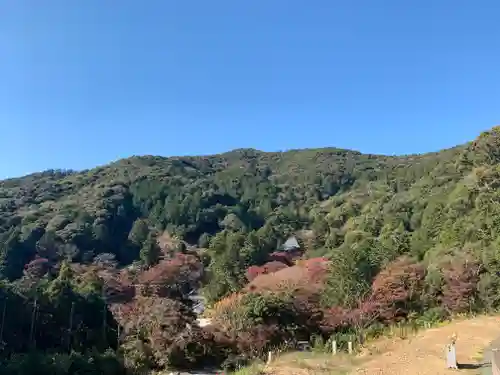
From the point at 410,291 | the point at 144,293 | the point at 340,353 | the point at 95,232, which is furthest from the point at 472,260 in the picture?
the point at 95,232

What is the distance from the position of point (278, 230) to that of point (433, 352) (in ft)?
155

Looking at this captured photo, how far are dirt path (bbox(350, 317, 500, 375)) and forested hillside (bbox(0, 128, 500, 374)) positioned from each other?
15.4ft

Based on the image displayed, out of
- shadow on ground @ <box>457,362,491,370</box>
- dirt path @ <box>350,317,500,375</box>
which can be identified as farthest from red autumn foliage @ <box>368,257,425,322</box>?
shadow on ground @ <box>457,362,491,370</box>

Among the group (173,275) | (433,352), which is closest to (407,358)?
(433,352)

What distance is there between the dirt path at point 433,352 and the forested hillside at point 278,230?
15.4ft

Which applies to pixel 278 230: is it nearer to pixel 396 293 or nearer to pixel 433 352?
pixel 396 293

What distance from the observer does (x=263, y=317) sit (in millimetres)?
18078

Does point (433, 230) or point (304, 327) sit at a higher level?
point (433, 230)

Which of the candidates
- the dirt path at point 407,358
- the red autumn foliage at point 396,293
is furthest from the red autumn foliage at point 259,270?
the dirt path at point 407,358

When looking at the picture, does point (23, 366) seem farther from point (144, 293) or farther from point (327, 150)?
point (327, 150)

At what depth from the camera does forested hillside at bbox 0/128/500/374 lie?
21.9m

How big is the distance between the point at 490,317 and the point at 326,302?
7458mm

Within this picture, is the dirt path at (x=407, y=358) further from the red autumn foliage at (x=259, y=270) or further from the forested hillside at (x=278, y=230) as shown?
the red autumn foliage at (x=259, y=270)

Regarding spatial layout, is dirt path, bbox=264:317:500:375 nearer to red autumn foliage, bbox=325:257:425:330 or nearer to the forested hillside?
the forested hillside
